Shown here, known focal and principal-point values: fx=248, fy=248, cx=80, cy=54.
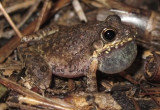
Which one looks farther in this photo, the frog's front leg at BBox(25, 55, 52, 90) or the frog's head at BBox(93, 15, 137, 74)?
the frog's front leg at BBox(25, 55, 52, 90)

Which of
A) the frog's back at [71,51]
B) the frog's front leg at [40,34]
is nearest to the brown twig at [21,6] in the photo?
the frog's front leg at [40,34]

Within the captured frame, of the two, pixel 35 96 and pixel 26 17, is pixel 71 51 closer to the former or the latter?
pixel 35 96

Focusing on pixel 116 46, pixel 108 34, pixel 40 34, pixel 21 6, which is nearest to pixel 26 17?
pixel 21 6

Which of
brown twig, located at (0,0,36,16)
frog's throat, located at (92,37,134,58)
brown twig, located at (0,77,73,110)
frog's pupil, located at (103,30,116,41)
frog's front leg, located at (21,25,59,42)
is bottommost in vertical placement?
brown twig, located at (0,77,73,110)

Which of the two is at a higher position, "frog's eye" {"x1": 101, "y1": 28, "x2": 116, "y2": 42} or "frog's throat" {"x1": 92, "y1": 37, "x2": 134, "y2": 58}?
"frog's eye" {"x1": 101, "y1": 28, "x2": 116, "y2": 42}

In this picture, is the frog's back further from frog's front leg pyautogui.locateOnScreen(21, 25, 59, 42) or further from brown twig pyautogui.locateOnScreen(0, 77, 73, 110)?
brown twig pyautogui.locateOnScreen(0, 77, 73, 110)

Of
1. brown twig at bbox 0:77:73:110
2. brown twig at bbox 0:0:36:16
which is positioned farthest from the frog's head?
brown twig at bbox 0:0:36:16

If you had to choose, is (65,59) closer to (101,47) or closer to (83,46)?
(83,46)
